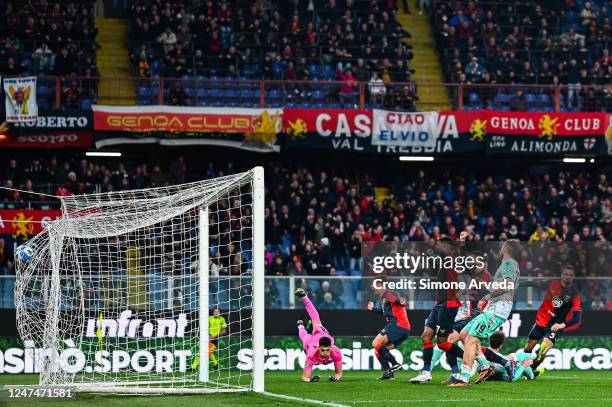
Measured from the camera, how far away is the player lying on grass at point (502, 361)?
19.1 m

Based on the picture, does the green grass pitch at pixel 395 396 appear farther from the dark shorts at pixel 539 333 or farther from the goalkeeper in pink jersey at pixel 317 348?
the dark shorts at pixel 539 333

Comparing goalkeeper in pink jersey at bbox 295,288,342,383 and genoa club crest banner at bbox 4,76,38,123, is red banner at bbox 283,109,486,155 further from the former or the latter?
goalkeeper in pink jersey at bbox 295,288,342,383

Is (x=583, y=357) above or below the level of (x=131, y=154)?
below

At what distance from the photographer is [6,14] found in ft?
113

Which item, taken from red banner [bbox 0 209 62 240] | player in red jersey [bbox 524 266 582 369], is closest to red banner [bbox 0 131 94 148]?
red banner [bbox 0 209 62 240]

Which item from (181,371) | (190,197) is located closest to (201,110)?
(181,371)

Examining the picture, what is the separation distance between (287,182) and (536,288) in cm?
941

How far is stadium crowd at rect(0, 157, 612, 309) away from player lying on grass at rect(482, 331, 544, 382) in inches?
303

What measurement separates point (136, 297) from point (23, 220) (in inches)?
292

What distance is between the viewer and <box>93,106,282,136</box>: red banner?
104 feet

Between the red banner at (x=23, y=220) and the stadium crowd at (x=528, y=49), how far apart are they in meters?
12.0

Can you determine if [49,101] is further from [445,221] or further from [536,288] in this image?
[536,288]

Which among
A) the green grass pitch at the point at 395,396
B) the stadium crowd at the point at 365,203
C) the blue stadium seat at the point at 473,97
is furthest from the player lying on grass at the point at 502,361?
the blue stadium seat at the point at 473,97

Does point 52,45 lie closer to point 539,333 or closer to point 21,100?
point 21,100
